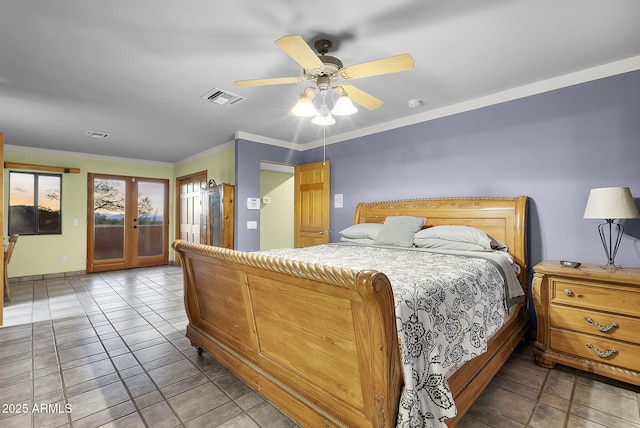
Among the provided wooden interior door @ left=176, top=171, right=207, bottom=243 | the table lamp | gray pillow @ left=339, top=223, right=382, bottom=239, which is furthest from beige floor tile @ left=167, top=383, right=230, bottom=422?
wooden interior door @ left=176, top=171, right=207, bottom=243

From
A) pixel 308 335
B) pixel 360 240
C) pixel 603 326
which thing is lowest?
pixel 603 326

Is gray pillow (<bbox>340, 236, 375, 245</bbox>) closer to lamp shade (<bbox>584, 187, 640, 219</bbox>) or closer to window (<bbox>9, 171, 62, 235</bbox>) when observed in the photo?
lamp shade (<bbox>584, 187, 640, 219</bbox>)

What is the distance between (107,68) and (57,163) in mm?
4524

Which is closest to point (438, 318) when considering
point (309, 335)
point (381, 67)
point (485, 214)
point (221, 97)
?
point (309, 335)

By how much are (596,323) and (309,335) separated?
2151 millimetres

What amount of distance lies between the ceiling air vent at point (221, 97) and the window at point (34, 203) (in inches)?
182

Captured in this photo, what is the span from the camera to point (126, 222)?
21.2ft

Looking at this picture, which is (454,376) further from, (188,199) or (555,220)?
(188,199)

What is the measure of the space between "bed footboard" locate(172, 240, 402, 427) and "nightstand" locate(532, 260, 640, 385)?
74.0 inches

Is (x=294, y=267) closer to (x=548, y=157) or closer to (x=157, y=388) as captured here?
(x=157, y=388)

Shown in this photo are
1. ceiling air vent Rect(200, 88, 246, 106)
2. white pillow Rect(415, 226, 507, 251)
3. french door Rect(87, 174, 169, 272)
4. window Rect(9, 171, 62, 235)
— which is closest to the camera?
white pillow Rect(415, 226, 507, 251)

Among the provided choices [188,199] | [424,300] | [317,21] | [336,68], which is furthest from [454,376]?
[188,199]

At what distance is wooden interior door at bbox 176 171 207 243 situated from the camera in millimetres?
6137

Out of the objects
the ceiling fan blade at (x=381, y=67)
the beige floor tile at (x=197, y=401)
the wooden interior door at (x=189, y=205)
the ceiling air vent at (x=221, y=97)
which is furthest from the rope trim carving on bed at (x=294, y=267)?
the wooden interior door at (x=189, y=205)
